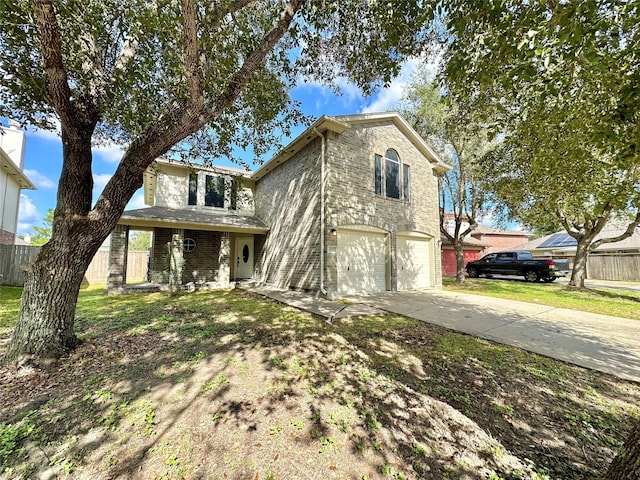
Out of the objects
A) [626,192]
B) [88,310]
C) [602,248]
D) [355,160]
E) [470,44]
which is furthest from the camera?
[602,248]

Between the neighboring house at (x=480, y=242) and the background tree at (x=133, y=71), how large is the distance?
18477 millimetres

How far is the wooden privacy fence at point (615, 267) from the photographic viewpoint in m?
17.1

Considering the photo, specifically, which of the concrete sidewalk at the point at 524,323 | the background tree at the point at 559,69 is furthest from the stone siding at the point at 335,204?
the background tree at the point at 559,69

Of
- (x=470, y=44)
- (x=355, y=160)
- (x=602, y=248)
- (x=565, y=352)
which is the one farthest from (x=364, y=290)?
(x=602, y=248)

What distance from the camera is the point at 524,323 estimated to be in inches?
237

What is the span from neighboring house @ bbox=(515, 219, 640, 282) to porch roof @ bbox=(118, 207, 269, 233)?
75.7 ft

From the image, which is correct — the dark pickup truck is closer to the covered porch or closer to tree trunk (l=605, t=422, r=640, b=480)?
the covered porch

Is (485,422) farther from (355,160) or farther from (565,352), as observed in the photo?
(355,160)

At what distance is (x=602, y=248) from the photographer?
21.7m

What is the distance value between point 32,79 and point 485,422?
7.40 meters

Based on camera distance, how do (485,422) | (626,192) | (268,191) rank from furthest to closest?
(268,191), (626,192), (485,422)

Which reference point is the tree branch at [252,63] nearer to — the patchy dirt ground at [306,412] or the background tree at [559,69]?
the background tree at [559,69]

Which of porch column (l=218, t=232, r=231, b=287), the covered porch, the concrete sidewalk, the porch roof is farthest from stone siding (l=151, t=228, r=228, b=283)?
the concrete sidewalk

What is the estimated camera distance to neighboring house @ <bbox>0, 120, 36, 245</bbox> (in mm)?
13578
